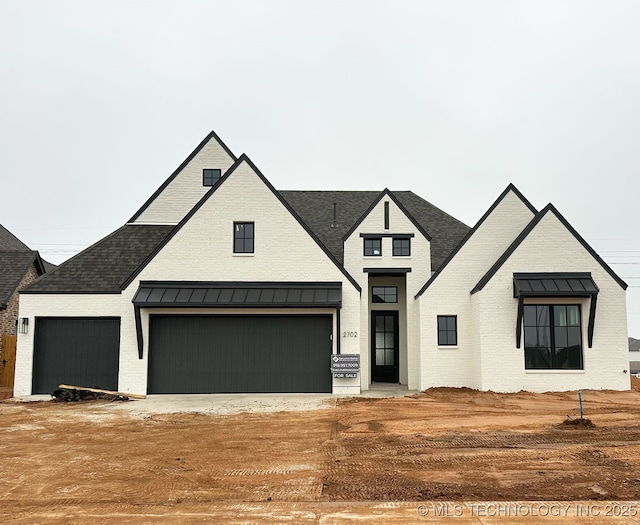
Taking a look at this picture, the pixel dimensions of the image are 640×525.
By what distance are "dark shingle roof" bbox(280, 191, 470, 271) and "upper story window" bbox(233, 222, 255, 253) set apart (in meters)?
4.41

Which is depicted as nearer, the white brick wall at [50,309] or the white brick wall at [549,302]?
the white brick wall at [549,302]

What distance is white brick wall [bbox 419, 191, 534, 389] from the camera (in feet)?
60.4

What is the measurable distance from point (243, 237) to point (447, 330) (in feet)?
25.1

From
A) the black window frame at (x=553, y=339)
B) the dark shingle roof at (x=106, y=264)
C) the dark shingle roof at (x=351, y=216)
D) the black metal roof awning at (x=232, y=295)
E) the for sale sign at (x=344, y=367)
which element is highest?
the dark shingle roof at (x=351, y=216)

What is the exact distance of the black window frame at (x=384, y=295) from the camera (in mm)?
21500

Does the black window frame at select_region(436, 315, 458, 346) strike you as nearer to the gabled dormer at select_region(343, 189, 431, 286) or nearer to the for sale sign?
the gabled dormer at select_region(343, 189, 431, 286)

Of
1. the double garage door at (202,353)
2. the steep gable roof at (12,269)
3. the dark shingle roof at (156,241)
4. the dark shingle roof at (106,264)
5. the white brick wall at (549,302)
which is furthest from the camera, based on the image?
the steep gable roof at (12,269)

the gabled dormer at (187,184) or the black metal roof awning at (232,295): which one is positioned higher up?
the gabled dormer at (187,184)

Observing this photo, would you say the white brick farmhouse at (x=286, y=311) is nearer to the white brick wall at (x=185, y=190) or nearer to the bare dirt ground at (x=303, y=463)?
the white brick wall at (x=185, y=190)

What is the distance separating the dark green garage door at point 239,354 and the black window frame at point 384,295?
4.00 metres

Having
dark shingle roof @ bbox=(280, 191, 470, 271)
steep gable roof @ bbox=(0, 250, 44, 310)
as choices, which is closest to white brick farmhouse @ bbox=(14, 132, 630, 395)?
dark shingle roof @ bbox=(280, 191, 470, 271)

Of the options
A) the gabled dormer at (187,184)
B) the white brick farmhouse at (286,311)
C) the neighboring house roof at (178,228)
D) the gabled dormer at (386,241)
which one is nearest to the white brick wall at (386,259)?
the gabled dormer at (386,241)

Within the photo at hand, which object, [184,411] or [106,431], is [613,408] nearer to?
[184,411]

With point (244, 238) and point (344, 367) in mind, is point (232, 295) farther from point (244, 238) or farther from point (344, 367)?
point (344, 367)
